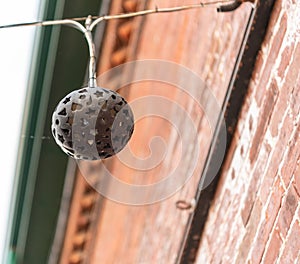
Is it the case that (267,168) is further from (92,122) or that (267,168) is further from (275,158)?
(92,122)

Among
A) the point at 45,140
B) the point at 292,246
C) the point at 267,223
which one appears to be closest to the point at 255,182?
the point at 267,223

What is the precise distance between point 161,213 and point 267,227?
1760 millimetres

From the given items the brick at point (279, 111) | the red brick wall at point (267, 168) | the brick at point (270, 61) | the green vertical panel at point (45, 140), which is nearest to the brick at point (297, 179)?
the red brick wall at point (267, 168)

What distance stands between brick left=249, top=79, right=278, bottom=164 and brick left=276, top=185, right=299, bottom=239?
384mm

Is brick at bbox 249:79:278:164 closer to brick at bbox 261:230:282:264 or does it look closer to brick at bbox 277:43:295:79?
brick at bbox 277:43:295:79

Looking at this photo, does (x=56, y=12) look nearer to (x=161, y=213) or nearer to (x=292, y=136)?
(x=161, y=213)

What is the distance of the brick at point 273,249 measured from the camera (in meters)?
2.71

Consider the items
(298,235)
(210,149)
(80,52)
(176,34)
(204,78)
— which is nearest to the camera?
(298,235)

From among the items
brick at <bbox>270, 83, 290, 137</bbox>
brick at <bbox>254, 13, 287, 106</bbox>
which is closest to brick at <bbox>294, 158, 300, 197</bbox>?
brick at <bbox>270, 83, 290, 137</bbox>

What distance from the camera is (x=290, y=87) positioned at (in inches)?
112

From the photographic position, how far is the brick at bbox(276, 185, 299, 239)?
2.64 metres

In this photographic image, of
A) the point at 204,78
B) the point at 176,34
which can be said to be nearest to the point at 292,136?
the point at 204,78

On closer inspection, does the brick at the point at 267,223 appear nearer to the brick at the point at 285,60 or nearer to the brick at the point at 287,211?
the brick at the point at 287,211

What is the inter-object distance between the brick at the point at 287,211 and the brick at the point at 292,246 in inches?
1.4
